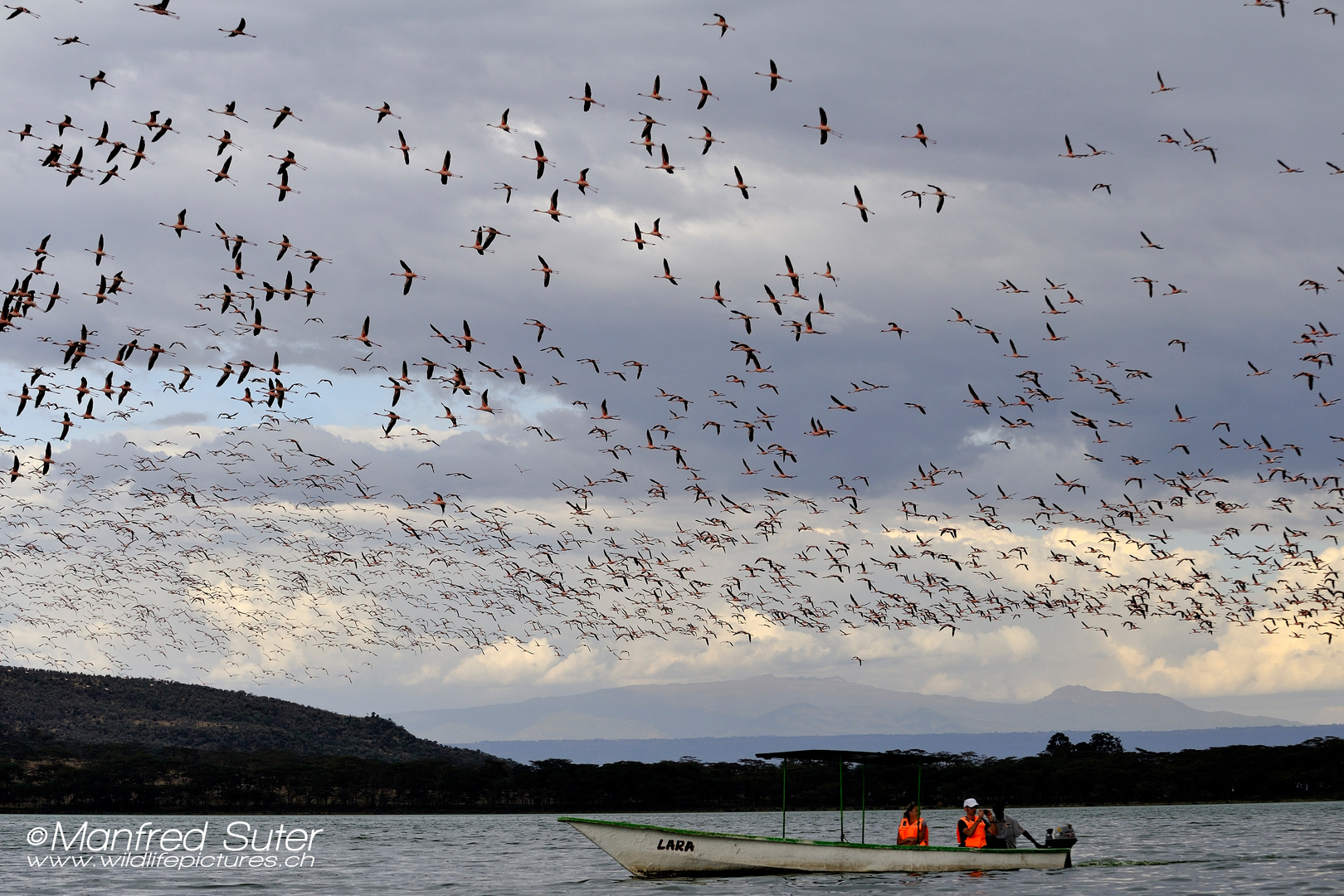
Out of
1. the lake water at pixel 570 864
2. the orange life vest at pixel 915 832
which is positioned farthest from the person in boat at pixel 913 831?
the lake water at pixel 570 864

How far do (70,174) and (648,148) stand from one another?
21.0m

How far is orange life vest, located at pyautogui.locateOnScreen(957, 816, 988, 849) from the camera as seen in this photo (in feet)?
181

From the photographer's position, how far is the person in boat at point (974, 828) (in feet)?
181

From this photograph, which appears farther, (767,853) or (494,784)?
(494,784)

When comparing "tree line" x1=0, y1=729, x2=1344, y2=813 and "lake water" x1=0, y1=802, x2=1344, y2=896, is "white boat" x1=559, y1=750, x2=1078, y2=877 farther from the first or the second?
"tree line" x1=0, y1=729, x2=1344, y2=813

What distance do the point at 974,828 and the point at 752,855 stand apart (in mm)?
9479

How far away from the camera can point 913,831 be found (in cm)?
5503

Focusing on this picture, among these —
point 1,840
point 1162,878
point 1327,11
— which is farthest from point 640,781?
point 1327,11

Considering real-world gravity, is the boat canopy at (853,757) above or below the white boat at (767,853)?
above

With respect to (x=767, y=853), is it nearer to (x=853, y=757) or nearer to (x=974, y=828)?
→ (x=853, y=757)

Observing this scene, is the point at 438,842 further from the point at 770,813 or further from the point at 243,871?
the point at 770,813

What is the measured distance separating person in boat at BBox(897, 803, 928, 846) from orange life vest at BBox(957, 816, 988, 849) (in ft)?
5.23

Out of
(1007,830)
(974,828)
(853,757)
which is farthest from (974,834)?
(853,757)

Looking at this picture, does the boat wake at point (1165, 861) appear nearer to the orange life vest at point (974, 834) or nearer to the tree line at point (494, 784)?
the orange life vest at point (974, 834)
